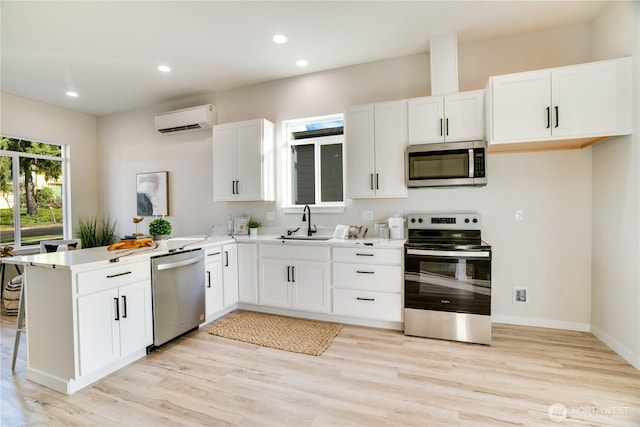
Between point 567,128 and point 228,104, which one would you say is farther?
point 228,104

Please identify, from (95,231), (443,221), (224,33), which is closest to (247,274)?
(443,221)

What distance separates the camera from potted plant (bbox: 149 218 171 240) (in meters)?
2.98

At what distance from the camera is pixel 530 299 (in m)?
3.05

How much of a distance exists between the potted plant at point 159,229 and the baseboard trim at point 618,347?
422cm

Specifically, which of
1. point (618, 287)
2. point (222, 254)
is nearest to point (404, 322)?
point (618, 287)

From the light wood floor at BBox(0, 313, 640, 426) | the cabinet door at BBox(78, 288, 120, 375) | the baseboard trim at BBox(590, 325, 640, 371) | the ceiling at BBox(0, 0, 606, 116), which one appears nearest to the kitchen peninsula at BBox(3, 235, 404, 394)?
the cabinet door at BBox(78, 288, 120, 375)

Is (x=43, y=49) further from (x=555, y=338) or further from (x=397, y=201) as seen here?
(x=555, y=338)

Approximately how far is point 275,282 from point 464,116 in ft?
8.95

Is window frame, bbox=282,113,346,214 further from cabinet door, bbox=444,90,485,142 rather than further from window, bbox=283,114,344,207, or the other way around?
cabinet door, bbox=444,90,485,142

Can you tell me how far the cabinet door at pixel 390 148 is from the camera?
3.15 m

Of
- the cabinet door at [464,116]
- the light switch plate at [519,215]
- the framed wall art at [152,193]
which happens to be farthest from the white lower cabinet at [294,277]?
the framed wall art at [152,193]

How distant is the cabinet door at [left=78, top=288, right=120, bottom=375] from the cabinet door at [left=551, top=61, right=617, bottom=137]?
3.97 metres

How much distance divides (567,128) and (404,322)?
7.48 feet

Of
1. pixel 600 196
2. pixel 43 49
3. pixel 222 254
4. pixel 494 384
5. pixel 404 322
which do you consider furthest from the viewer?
pixel 222 254
